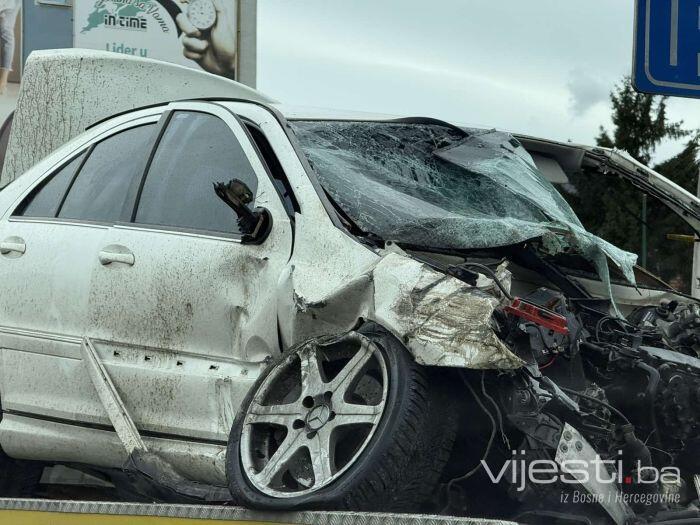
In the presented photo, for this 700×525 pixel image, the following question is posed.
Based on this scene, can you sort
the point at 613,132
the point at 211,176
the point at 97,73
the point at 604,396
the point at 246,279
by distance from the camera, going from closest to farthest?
the point at 604,396 → the point at 246,279 → the point at 211,176 → the point at 97,73 → the point at 613,132

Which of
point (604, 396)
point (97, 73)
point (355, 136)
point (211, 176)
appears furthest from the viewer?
point (97, 73)

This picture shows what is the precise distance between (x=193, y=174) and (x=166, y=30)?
53.3 ft

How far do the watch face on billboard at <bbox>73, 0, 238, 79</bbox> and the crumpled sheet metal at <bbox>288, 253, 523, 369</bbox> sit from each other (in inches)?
633

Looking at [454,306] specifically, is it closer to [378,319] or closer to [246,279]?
[378,319]

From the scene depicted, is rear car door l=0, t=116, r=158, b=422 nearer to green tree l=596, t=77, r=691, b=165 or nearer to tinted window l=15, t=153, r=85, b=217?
tinted window l=15, t=153, r=85, b=217

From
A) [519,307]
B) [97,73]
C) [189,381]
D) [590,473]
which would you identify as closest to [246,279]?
[189,381]

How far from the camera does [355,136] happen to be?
180 inches

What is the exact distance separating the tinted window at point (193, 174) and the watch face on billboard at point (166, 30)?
14912 millimetres

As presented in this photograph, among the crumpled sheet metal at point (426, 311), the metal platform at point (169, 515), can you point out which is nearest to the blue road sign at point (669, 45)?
the crumpled sheet metal at point (426, 311)

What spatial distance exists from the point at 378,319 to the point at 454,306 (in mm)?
256

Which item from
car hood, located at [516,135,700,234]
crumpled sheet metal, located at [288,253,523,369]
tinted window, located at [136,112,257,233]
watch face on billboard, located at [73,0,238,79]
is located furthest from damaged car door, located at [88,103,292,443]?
watch face on billboard, located at [73,0,238,79]

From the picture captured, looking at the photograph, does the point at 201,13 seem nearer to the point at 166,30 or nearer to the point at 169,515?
the point at 166,30

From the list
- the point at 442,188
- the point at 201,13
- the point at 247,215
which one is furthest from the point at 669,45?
the point at 201,13

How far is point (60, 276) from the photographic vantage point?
445 cm
